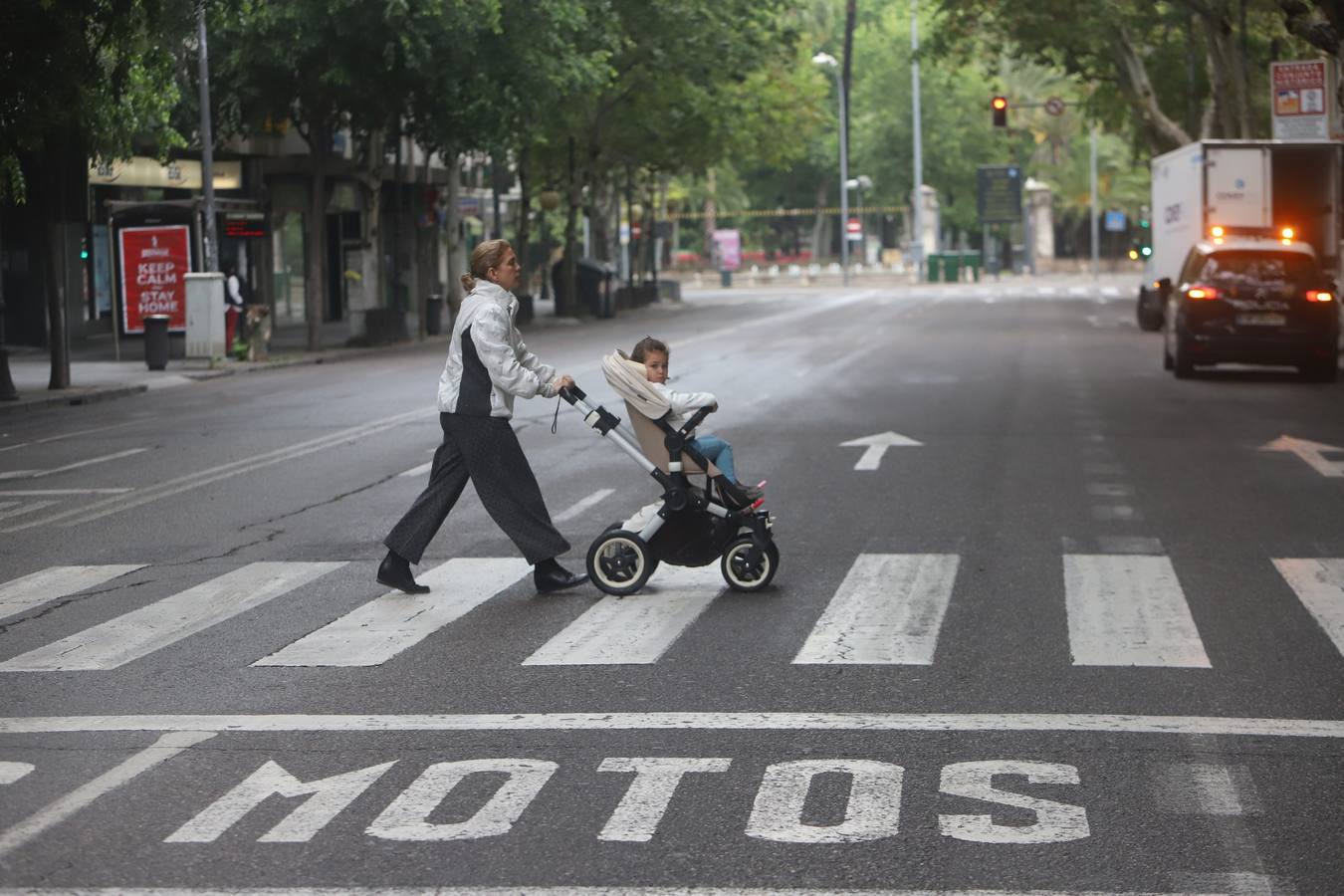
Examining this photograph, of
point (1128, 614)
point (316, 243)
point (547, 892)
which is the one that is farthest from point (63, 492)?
point (316, 243)

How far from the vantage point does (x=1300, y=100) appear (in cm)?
3125

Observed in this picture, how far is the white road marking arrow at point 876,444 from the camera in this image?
15969 millimetres

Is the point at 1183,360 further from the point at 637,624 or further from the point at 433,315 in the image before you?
the point at 433,315

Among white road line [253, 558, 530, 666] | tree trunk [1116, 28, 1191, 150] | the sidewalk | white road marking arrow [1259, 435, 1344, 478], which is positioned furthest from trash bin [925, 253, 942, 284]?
white road line [253, 558, 530, 666]

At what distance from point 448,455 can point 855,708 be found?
3.42 m

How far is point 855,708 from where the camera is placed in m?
7.34

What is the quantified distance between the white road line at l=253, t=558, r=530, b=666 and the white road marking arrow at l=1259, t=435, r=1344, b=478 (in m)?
7.06

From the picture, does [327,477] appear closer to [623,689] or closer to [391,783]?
[623,689]

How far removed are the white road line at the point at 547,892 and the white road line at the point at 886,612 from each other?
9.89ft

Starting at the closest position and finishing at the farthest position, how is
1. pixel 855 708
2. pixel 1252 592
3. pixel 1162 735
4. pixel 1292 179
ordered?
pixel 1162 735 < pixel 855 708 < pixel 1252 592 < pixel 1292 179

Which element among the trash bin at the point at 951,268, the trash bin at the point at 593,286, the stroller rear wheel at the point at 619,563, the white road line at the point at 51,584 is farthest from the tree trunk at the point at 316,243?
the trash bin at the point at 951,268

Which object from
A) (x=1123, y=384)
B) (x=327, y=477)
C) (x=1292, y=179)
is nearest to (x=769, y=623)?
(x=327, y=477)

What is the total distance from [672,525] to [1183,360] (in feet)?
55.0

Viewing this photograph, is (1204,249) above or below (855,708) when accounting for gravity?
above
